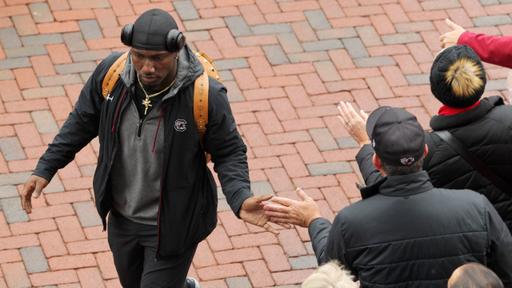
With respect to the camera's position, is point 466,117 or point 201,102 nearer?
point 466,117

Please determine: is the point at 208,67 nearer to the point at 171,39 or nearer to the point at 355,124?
→ the point at 171,39

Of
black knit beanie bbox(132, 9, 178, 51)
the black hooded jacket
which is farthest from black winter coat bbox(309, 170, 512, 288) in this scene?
black knit beanie bbox(132, 9, 178, 51)

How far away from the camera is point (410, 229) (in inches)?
103

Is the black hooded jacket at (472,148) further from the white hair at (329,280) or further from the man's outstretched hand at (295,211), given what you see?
the white hair at (329,280)

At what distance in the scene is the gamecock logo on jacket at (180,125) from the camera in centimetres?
327

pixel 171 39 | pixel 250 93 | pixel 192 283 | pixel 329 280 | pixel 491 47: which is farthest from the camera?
pixel 250 93

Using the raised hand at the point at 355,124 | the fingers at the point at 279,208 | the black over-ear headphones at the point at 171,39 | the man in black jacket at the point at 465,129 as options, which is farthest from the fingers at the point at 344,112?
the black over-ear headphones at the point at 171,39

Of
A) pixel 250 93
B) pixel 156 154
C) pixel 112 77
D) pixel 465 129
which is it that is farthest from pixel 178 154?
pixel 250 93

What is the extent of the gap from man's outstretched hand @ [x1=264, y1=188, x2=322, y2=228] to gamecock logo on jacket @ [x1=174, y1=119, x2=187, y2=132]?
0.58m

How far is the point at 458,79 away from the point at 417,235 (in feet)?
2.98

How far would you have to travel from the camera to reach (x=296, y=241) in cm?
491

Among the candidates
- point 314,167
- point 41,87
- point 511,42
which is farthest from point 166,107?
point 41,87

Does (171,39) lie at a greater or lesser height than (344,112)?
greater

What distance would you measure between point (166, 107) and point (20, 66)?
3.46 metres
